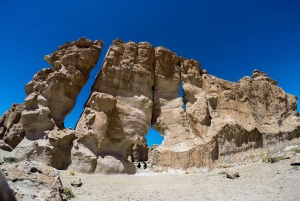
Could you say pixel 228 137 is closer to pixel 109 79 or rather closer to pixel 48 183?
pixel 109 79

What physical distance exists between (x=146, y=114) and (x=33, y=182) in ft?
43.0

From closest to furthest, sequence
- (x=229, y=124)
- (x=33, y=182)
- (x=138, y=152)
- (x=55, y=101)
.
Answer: (x=33, y=182) → (x=55, y=101) → (x=229, y=124) → (x=138, y=152)

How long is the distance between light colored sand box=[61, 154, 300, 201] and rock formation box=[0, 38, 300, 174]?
2.49 meters

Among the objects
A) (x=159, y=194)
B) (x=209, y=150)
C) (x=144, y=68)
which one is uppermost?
(x=144, y=68)

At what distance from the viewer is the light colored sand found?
9875mm

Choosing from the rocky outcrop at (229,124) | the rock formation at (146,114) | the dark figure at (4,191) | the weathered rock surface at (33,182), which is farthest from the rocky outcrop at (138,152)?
the dark figure at (4,191)

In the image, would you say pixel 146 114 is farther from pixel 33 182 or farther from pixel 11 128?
pixel 33 182

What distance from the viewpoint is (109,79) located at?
1847 cm

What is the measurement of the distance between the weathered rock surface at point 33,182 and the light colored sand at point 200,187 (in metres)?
3.27

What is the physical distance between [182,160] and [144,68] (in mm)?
7855

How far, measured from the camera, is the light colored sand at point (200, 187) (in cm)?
988

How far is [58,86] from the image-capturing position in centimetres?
1683

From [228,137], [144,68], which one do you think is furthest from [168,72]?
[228,137]

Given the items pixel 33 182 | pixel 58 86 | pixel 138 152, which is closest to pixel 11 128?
pixel 58 86
